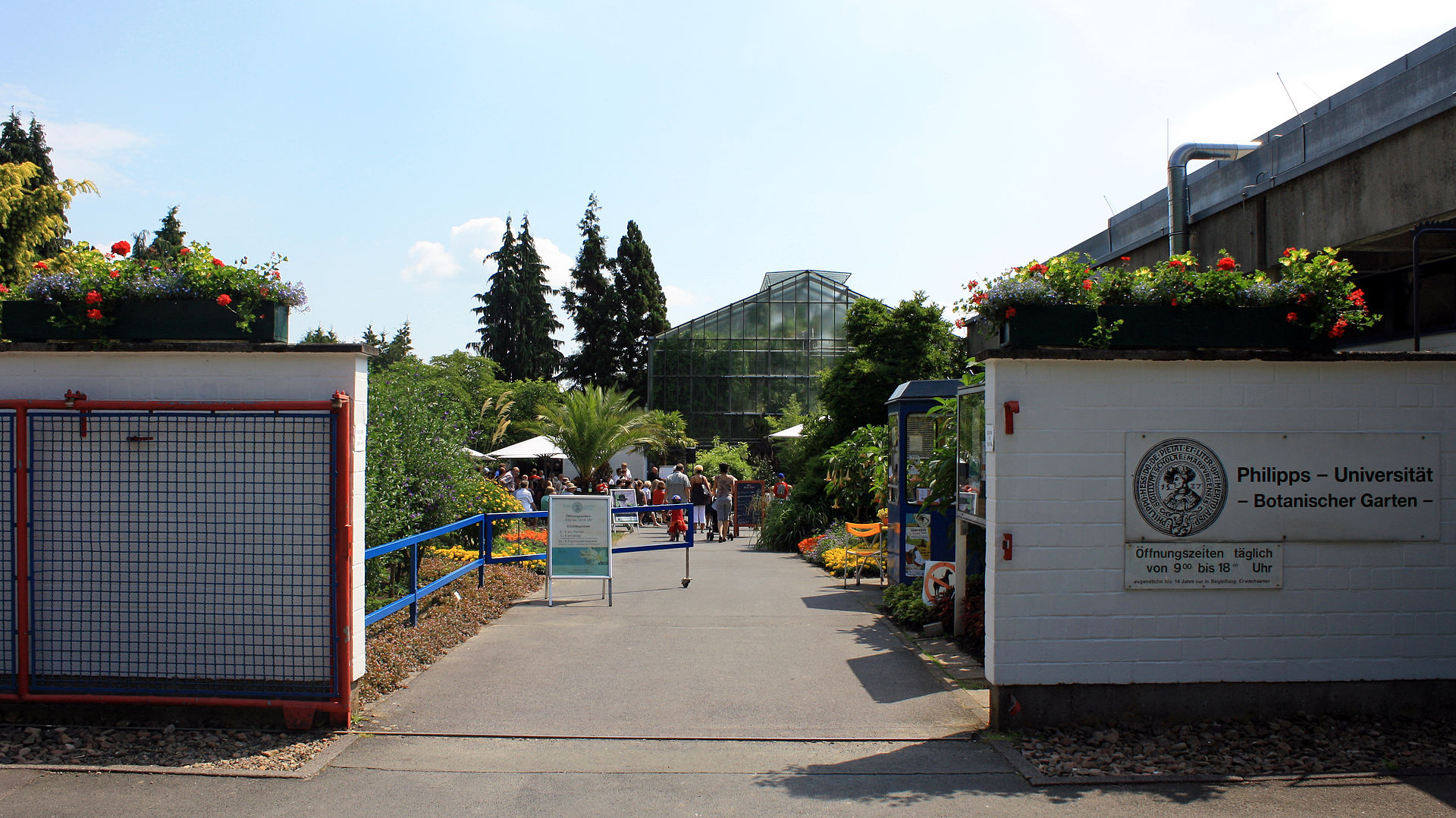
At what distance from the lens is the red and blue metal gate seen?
5871 mm

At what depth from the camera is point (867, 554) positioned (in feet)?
41.2

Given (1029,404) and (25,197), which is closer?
(1029,404)

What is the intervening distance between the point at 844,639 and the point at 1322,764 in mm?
4188

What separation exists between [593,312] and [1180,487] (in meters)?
50.0

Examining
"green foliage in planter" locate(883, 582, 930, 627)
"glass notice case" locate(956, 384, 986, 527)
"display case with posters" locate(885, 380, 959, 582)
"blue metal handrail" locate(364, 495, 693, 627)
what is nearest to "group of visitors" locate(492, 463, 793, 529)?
"blue metal handrail" locate(364, 495, 693, 627)

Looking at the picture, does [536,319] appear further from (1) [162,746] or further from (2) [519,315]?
(1) [162,746]

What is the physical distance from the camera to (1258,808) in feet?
15.5

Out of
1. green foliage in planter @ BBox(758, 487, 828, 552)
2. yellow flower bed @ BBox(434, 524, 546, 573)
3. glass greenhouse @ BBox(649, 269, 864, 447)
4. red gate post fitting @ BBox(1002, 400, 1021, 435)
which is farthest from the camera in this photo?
glass greenhouse @ BBox(649, 269, 864, 447)

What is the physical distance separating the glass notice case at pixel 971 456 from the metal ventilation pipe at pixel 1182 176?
258 inches

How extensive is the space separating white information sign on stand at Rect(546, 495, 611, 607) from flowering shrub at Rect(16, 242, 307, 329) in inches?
205

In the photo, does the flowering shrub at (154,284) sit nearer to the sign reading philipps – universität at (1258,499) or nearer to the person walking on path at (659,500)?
the sign reading philipps – universität at (1258,499)

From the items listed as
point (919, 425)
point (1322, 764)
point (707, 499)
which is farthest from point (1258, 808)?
point (707, 499)

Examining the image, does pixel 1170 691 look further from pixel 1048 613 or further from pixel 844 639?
pixel 844 639

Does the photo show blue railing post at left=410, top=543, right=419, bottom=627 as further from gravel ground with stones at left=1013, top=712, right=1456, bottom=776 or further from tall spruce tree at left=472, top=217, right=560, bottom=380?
tall spruce tree at left=472, top=217, right=560, bottom=380
